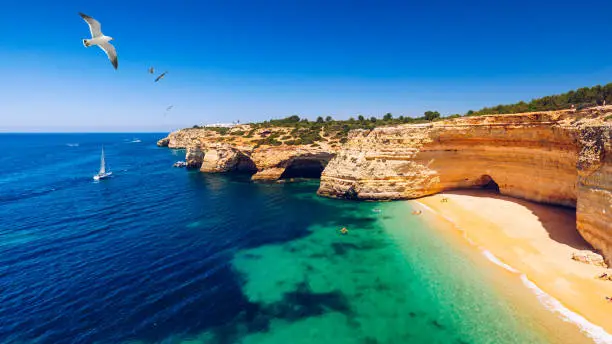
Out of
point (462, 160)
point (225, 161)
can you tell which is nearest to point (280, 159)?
point (225, 161)

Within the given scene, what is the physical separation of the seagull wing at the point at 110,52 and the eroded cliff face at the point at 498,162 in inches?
965

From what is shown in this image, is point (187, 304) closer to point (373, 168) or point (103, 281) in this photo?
point (103, 281)

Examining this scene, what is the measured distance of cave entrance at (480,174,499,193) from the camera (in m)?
30.4

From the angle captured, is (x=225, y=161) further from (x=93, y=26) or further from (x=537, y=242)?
(x=537, y=242)

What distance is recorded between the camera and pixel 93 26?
8969 millimetres

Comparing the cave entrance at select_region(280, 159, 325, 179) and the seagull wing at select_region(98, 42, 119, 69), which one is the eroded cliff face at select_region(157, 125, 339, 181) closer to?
the cave entrance at select_region(280, 159, 325, 179)

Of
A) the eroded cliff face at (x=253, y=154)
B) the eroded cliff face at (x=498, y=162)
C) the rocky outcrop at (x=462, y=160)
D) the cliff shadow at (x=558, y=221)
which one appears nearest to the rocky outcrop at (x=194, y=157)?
the eroded cliff face at (x=253, y=154)

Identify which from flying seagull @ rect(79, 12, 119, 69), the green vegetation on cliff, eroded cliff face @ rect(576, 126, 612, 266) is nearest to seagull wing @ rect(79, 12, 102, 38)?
flying seagull @ rect(79, 12, 119, 69)

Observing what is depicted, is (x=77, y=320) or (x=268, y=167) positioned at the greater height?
(x=268, y=167)

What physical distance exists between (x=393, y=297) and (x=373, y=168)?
18604 millimetres

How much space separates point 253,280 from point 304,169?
3105cm

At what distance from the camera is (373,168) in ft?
103

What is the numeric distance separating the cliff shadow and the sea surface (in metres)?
6.21

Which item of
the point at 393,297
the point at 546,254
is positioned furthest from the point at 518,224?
the point at 393,297
